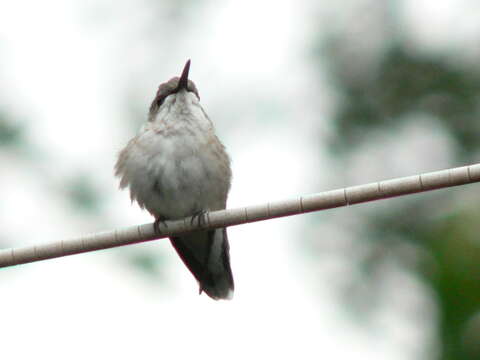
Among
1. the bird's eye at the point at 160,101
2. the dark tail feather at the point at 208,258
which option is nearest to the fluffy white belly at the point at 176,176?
the dark tail feather at the point at 208,258

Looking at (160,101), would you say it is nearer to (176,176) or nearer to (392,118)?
(176,176)

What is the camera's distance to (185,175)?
7.29 meters

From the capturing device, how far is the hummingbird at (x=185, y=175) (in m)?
7.32

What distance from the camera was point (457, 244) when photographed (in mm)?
3213

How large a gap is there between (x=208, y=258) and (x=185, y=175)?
108 centimetres

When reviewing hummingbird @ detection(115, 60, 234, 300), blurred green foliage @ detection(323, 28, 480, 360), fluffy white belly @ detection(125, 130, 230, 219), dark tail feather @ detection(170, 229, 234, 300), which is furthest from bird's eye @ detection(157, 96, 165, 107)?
blurred green foliage @ detection(323, 28, 480, 360)

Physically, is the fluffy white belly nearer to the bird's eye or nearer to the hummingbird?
the hummingbird

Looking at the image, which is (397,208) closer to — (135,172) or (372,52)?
(372,52)

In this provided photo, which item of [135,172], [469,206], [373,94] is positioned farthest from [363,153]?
[469,206]

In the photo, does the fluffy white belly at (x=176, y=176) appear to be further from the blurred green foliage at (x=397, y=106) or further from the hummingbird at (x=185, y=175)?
the blurred green foliage at (x=397, y=106)

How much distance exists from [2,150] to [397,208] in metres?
7.64

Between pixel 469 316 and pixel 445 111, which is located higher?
pixel 445 111

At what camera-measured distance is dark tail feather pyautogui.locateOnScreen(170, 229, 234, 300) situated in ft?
26.3

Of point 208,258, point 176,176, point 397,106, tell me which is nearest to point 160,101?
point 176,176
